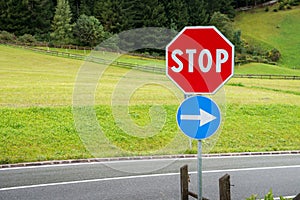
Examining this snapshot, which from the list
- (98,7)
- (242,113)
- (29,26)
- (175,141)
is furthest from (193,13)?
(175,141)

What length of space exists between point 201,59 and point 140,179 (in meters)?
4.43

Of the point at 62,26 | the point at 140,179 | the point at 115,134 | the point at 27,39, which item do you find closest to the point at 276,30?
the point at 62,26

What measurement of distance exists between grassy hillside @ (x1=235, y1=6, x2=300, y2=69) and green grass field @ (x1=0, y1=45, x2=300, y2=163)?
164 ft

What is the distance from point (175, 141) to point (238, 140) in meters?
3.23

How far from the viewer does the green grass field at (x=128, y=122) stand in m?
9.06

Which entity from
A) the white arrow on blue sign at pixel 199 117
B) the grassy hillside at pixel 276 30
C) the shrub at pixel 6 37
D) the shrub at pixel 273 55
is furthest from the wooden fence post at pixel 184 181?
the shrub at pixel 273 55

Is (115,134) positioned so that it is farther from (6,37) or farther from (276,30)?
(276,30)

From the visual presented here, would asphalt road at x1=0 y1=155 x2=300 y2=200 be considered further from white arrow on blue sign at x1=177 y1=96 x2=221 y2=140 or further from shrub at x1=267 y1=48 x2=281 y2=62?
shrub at x1=267 y1=48 x2=281 y2=62

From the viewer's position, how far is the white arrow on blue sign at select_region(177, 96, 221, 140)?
5.04 m

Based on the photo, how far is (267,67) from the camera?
57.4m

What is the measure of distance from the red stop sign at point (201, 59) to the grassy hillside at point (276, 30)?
6325 centimetres

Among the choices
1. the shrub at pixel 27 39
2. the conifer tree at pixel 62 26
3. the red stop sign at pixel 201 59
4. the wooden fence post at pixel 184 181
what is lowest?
the wooden fence post at pixel 184 181

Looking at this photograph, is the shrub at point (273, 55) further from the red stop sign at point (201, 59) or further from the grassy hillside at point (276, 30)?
the red stop sign at point (201, 59)

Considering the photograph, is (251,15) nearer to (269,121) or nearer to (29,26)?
(29,26)
